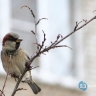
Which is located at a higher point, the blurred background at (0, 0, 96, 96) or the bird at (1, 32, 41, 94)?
the blurred background at (0, 0, 96, 96)

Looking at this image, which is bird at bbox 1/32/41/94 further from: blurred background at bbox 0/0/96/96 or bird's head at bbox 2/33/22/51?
blurred background at bbox 0/0/96/96

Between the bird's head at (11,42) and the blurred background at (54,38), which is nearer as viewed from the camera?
the bird's head at (11,42)

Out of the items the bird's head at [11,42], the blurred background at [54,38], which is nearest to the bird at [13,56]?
the bird's head at [11,42]

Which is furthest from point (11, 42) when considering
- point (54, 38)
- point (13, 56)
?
point (54, 38)

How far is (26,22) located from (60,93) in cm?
71

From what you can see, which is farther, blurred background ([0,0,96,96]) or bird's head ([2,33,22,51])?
blurred background ([0,0,96,96])

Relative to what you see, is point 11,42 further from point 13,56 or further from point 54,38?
point 54,38

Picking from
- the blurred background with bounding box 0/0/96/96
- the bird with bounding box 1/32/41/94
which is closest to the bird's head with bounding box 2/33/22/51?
the bird with bounding box 1/32/41/94

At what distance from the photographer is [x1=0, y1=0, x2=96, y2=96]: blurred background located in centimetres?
468

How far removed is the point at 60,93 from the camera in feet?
15.5

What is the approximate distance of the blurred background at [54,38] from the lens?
468cm

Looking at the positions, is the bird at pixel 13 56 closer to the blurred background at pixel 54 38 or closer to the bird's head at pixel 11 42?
the bird's head at pixel 11 42

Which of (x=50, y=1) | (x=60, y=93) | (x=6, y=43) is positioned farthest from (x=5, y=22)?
(x=6, y=43)

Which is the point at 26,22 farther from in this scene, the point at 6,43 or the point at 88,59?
the point at 6,43
